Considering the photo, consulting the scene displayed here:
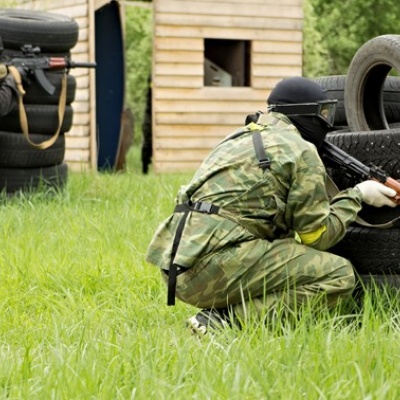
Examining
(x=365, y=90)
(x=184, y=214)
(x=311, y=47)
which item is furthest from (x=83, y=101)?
(x=184, y=214)

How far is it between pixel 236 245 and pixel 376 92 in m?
1.72

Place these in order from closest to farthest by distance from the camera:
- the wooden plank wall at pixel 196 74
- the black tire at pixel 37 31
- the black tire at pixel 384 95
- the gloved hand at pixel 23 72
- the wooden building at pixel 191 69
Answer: the black tire at pixel 384 95, the gloved hand at pixel 23 72, the black tire at pixel 37 31, the wooden building at pixel 191 69, the wooden plank wall at pixel 196 74

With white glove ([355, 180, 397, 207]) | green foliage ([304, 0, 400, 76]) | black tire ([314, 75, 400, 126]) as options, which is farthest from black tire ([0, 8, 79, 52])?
green foliage ([304, 0, 400, 76])

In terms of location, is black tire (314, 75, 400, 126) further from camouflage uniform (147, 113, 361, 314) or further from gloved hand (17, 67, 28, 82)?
gloved hand (17, 67, 28, 82)

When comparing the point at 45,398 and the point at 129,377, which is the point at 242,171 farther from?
the point at 45,398

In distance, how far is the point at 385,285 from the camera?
4867 millimetres

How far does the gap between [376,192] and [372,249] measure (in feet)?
1.17

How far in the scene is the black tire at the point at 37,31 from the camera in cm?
895

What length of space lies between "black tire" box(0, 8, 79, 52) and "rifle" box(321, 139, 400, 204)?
4737 millimetres

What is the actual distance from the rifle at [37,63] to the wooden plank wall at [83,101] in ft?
14.5

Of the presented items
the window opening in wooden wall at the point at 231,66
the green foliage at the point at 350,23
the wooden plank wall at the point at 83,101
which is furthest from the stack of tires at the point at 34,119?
the green foliage at the point at 350,23

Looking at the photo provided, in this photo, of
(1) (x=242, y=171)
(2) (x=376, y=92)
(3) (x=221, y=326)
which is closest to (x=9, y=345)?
(3) (x=221, y=326)

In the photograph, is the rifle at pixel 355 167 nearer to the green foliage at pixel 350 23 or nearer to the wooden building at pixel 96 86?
the wooden building at pixel 96 86

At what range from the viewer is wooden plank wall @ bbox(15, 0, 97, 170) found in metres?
13.6
